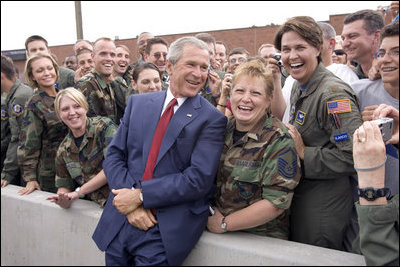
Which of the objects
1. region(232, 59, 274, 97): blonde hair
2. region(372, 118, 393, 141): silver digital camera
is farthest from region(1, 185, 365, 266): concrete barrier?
region(232, 59, 274, 97): blonde hair

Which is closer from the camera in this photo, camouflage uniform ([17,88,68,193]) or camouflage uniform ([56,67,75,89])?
camouflage uniform ([17,88,68,193])

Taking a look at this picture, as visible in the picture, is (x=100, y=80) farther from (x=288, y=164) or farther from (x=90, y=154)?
(x=288, y=164)

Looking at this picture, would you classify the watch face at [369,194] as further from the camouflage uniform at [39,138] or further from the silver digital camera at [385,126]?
the camouflage uniform at [39,138]

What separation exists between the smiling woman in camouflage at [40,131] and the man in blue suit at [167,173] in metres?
1.55

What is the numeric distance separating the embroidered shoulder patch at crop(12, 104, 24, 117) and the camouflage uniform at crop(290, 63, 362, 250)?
3076mm

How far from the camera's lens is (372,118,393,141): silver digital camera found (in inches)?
65.6

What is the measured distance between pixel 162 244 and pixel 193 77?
1.07 m

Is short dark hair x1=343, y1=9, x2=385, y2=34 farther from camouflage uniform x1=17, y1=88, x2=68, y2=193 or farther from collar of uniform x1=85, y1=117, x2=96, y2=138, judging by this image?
camouflage uniform x1=17, y1=88, x2=68, y2=193

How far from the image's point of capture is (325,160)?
2.17m

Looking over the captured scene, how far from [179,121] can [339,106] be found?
1011 millimetres

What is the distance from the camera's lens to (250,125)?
2279 mm

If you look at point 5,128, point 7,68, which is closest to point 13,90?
point 7,68

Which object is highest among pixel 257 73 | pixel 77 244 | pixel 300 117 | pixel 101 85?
pixel 257 73

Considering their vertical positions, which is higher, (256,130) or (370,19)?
(370,19)
